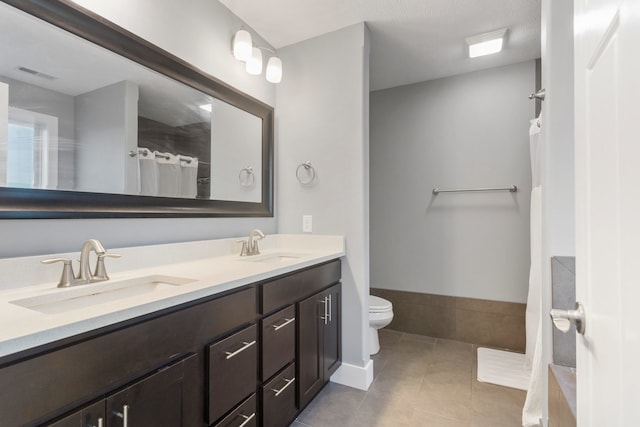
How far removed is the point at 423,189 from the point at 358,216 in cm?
111

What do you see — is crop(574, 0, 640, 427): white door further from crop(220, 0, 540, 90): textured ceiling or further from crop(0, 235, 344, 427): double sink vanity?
crop(220, 0, 540, 90): textured ceiling

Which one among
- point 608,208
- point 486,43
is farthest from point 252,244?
point 486,43

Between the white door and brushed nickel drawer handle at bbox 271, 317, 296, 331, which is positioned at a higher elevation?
the white door

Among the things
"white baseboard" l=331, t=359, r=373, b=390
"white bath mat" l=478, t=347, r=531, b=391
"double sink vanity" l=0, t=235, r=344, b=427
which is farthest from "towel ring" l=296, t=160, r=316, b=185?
"white bath mat" l=478, t=347, r=531, b=391

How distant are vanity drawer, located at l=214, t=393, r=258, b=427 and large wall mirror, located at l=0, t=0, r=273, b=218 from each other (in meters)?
0.93

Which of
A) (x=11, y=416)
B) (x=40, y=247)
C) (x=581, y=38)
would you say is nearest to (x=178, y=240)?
(x=40, y=247)

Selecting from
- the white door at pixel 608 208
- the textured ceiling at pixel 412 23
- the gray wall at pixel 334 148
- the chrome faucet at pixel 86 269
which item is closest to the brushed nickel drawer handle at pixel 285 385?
the gray wall at pixel 334 148

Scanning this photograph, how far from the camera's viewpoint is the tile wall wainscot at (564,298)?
114 centimetres

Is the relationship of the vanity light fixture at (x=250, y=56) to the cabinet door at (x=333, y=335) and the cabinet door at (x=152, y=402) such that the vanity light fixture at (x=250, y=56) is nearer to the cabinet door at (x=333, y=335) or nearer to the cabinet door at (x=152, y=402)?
the cabinet door at (x=333, y=335)

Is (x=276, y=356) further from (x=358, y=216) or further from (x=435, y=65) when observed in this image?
(x=435, y=65)

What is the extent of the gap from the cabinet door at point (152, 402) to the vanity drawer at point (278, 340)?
42 cm

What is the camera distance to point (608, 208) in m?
0.48

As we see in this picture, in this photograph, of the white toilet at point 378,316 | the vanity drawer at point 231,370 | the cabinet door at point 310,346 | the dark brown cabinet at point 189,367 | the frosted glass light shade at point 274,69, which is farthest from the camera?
the white toilet at point 378,316

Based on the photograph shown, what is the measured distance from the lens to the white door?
392 millimetres
